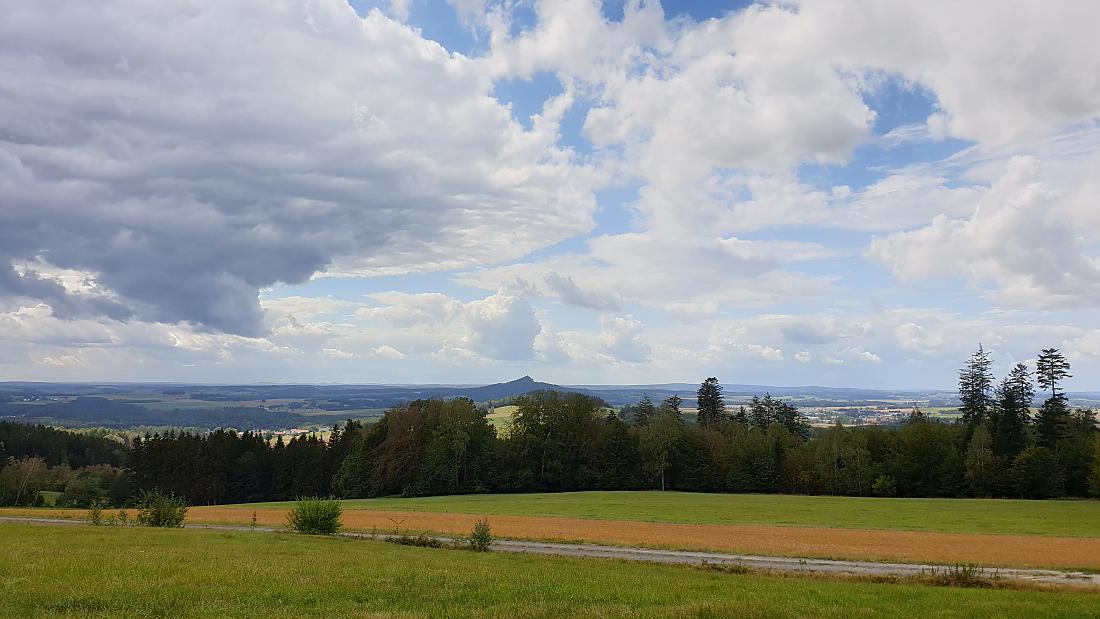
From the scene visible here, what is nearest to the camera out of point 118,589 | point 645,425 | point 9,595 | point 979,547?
point 9,595

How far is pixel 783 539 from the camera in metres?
40.5

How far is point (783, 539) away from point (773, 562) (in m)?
10.9

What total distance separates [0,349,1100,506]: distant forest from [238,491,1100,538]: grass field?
12.4 meters

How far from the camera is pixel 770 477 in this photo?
100375 millimetres

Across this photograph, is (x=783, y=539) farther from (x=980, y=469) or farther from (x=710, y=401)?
(x=710, y=401)

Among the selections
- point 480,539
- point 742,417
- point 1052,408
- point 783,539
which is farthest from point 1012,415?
point 480,539

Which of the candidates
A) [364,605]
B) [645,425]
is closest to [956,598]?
[364,605]

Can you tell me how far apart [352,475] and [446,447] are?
1575cm

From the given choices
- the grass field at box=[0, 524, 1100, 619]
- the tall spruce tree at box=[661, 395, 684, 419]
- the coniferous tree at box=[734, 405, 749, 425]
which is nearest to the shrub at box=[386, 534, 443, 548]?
the grass field at box=[0, 524, 1100, 619]

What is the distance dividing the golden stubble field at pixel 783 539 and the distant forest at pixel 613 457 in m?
46.8

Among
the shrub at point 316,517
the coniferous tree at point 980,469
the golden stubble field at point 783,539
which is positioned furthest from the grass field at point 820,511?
the shrub at point 316,517

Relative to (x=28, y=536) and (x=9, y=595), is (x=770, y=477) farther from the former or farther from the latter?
(x=9, y=595)

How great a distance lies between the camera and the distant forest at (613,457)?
91.2m

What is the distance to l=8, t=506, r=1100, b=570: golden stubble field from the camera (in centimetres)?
3303
